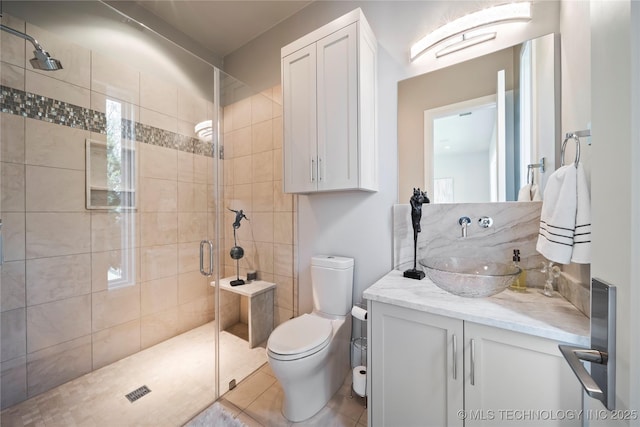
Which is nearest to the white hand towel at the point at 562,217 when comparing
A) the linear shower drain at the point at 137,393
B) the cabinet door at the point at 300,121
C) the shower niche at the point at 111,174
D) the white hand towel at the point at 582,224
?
the white hand towel at the point at 582,224

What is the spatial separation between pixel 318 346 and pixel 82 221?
1831 mm

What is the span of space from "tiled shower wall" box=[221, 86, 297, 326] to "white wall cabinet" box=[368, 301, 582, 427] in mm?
1158

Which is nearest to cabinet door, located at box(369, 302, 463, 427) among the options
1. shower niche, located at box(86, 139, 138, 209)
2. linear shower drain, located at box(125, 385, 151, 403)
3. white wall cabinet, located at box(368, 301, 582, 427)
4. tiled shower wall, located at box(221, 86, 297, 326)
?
white wall cabinet, located at box(368, 301, 582, 427)

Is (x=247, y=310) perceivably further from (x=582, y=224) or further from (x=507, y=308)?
(x=582, y=224)

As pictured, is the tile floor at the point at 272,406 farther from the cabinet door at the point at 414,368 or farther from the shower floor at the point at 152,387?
the cabinet door at the point at 414,368

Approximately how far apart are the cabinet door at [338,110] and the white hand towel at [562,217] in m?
0.92

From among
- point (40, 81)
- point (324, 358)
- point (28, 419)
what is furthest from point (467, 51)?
point (28, 419)

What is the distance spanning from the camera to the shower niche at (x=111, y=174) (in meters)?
1.69

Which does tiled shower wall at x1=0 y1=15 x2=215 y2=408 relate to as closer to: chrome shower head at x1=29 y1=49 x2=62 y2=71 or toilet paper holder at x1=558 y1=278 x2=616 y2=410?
chrome shower head at x1=29 y1=49 x2=62 y2=71

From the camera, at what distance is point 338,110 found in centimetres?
156

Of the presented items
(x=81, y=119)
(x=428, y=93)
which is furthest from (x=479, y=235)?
(x=81, y=119)

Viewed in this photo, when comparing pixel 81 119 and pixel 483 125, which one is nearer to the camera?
pixel 483 125

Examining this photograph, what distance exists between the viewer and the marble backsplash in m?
1.24

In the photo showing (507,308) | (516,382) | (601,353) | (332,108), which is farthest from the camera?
(332,108)
